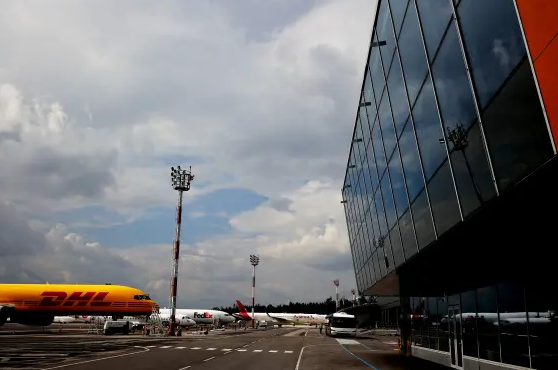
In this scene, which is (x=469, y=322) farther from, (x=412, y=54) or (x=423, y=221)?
(x=412, y=54)

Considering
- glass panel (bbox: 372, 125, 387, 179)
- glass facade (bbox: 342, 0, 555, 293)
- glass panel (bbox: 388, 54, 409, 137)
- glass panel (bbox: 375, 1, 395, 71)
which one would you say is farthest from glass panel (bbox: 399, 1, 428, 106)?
glass panel (bbox: 372, 125, 387, 179)

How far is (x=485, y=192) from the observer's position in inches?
391

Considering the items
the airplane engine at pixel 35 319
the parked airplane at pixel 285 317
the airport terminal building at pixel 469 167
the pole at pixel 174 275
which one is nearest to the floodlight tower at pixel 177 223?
the pole at pixel 174 275

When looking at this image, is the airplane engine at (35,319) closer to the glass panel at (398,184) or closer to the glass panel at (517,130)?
the glass panel at (398,184)

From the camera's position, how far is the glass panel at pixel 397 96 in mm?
16109

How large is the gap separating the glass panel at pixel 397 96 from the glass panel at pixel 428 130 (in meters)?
1.35

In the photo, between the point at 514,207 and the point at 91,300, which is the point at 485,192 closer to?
→ the point at 514,207

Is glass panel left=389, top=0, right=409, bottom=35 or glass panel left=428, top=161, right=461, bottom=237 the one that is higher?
glass panel left=389, top=0, right=409, bottom=35

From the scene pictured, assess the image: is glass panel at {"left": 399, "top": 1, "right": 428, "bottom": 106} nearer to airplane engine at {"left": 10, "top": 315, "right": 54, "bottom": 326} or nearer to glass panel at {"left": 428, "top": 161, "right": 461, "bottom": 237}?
glass panel at {"left": 428, "top": 161, "right": 461, "bottom": 237}

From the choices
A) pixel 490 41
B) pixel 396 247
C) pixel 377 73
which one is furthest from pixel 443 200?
pixel 396 247

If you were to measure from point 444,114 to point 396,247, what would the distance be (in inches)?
450

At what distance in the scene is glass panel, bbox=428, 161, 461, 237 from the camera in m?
12.6

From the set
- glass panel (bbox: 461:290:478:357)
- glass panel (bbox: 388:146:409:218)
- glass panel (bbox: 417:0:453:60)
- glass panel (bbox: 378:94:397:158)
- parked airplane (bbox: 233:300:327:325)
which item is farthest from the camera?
parked airplane (bbox: 233:300:327:325)

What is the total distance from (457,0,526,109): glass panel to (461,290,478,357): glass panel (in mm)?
13311
